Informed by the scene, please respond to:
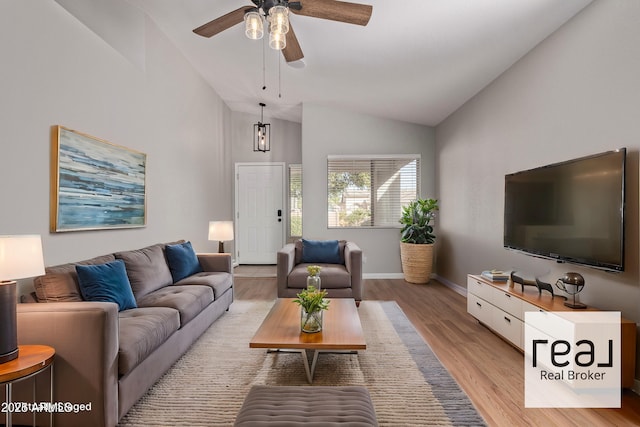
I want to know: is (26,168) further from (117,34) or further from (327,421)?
(327,421)

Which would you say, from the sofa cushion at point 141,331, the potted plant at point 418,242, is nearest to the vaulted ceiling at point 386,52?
the potted plant at point 418,242

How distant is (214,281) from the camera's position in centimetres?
343

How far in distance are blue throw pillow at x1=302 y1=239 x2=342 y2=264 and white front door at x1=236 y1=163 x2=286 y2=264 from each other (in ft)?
7.74

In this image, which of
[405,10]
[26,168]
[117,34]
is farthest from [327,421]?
[117,34]

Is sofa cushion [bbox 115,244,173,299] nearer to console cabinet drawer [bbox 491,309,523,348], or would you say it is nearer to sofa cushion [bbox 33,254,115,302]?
sofa cushion [bbox 33,254,115,302]

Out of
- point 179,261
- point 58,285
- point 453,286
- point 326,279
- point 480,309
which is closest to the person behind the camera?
point 58,285

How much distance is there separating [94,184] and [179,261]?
1.13 m

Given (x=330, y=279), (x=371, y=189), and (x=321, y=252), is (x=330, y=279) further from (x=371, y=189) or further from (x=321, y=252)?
(x=371, y=189)

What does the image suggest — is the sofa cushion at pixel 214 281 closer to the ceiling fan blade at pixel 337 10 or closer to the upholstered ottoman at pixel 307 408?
the upholstered ottoman at pixel 307 408

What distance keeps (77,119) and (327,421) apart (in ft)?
9.22

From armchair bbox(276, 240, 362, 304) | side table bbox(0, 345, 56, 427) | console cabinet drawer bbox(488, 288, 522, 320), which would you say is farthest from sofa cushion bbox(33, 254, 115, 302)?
console cabinet drawer bbox(488, 288, 522, 320)

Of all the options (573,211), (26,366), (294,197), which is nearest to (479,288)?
(573,211)

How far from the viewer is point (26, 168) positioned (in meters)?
2.19

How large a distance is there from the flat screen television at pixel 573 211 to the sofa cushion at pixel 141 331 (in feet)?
9.78
